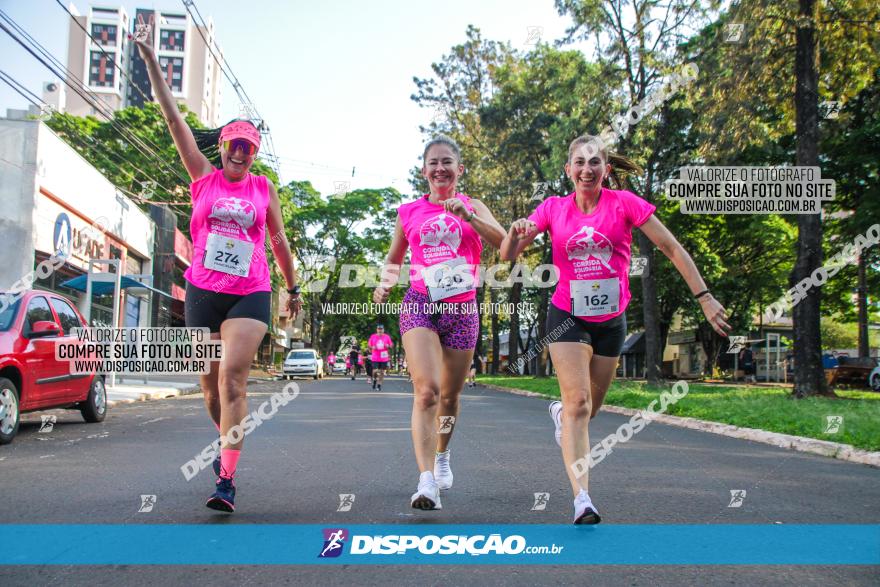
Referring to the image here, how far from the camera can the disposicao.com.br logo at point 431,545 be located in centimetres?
337

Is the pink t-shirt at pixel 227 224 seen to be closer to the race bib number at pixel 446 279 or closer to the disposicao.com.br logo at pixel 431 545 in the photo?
the race bib number at pixel 446 279

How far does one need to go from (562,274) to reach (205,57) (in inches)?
4908

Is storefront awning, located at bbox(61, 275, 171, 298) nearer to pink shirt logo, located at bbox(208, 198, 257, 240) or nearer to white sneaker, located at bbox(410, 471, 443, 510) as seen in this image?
pink shirt logo, located at bbox(208, 198, 257, 240)

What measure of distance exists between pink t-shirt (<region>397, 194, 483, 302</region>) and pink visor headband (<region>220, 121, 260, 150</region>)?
1014mm

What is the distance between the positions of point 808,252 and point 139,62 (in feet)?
400

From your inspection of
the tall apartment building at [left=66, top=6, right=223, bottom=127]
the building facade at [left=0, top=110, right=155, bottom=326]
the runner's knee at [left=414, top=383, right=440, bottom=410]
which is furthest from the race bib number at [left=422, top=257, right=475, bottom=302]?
the tall apartment building at [left=66, top=6, right=223, bottom=127]

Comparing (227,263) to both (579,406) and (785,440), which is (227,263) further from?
(785,440)

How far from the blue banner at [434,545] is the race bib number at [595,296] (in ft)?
3.90

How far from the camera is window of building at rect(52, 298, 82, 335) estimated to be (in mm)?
9328

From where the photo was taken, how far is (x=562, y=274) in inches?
170

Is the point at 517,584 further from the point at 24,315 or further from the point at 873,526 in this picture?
the point at 24,315

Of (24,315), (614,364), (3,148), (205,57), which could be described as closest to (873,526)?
(614,364)

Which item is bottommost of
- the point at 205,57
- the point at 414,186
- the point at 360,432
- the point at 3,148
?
the point at 360,432

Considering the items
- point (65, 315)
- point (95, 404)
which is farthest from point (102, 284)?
point (65, 315)
